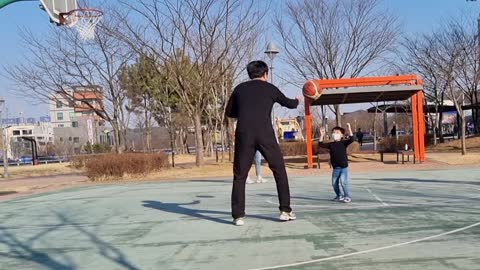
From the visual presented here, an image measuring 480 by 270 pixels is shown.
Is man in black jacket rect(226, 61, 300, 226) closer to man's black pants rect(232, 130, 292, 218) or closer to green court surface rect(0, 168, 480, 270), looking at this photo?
man's black pants rect(232, 130, 292, 218)

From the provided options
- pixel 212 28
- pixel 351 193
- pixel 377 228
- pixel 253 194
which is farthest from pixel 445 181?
pixel 212 28

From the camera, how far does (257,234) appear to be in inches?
257

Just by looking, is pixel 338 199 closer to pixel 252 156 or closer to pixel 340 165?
pixel 340 165

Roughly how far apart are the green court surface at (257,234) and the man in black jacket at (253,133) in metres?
0.48

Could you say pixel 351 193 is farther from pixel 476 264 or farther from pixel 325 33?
pixel 325 33

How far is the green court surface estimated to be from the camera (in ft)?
17.1

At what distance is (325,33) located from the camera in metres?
29.5

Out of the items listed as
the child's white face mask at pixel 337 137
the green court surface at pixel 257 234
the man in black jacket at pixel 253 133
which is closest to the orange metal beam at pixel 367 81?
the green court surface at pixel 257 234

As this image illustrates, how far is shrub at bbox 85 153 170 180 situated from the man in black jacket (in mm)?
13350

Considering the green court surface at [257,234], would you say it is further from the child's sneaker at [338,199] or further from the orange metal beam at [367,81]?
the orange metal beam at [367,81]

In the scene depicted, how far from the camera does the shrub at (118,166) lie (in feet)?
64.7

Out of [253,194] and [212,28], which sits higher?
[212,28]

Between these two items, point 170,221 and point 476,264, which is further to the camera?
point 170,221

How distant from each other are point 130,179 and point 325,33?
1476 centimetres
